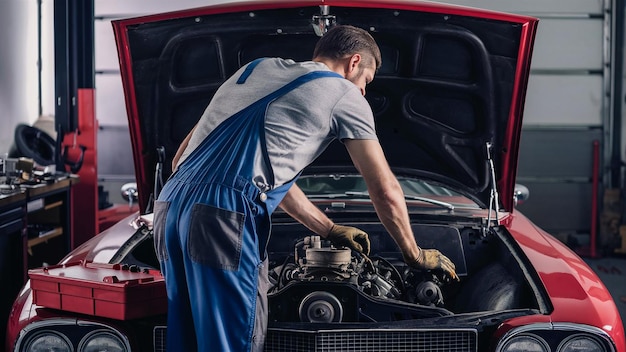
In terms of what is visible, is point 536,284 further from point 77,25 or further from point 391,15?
point 77,25

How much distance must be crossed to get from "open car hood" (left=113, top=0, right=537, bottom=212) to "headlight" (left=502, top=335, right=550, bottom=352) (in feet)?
2.96

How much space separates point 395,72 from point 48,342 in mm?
1487

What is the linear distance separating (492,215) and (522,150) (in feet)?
14.5

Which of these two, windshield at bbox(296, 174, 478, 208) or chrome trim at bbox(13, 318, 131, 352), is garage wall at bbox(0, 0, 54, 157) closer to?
windshield at bbox(296, 174, 478, 208)

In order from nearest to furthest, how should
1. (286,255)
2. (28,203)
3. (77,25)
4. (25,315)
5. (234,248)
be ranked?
(234,248) → (25,315) → (286,255) → (28,203) → (77,25)

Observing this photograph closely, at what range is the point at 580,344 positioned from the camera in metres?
2.03

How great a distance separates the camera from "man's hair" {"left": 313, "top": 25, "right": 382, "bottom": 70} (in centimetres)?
219

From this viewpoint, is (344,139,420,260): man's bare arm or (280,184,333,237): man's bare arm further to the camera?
(280,184,333,237): man's bare arm

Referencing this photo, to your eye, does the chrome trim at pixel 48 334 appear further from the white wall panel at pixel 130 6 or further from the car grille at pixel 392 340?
the white wall panel at pixel 130 6

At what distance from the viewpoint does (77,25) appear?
552 centimetres

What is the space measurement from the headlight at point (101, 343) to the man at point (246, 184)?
180mm

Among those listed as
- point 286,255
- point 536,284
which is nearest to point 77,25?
point 286,255

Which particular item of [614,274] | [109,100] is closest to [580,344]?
[614,274]

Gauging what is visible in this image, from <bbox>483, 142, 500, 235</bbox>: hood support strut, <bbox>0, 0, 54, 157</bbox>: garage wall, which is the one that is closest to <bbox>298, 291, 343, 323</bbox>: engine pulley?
<bbox>483, 142, 500, 235</bbox>: hood support strut
